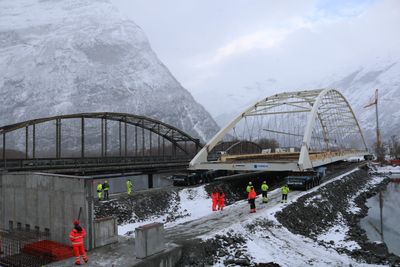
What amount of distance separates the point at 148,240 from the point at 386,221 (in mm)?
22424

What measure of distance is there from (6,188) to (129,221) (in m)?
9.82

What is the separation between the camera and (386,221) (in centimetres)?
2884

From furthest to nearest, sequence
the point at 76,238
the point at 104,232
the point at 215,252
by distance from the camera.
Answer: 1. the point at 215,252
2. the point at 104,232
3. the point at 76,238

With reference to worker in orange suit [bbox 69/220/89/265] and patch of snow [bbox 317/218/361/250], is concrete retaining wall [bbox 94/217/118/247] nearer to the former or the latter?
worker in orange suit [bbox 69/220/89/265]

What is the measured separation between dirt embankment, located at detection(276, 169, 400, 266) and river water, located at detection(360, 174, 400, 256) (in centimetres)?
66

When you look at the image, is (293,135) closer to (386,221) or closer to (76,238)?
(386,221)

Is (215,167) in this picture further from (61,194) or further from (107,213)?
(61,194)

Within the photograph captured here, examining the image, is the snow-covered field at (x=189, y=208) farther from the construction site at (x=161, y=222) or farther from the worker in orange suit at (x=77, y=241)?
the worker in orange suit at (x=77, y=241)

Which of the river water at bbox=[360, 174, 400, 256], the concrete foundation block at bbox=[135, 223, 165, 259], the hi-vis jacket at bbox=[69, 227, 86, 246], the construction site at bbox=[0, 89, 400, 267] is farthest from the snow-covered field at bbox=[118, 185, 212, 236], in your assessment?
the hi-vis jacket at bbox=[69, 227, 86, 246]

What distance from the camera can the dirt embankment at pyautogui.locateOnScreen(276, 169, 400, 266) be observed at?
57.9ft

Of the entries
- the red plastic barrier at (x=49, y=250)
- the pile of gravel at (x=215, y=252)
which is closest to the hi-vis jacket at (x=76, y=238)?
the red plastic barrier at (x=49, y=250)

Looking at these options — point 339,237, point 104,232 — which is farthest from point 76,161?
point 339,237

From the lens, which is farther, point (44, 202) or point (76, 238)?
point (44, 202)

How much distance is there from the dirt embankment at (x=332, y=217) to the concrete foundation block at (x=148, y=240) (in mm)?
8837
